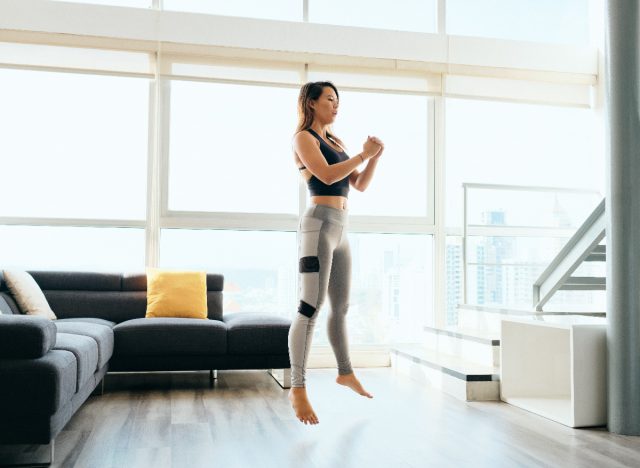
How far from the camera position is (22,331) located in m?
2.27

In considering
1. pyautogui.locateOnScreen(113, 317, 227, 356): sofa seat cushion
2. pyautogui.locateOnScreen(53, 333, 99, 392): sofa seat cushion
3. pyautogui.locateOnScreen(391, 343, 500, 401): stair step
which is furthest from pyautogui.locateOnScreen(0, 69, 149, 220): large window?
pyautogui.locateOnScreen(391, 343, 500, 401): stair step

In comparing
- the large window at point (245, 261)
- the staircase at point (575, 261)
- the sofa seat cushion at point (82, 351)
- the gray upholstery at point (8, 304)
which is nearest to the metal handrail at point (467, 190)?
the staircase at point (575, 261)

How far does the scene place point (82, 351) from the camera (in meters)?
2.69

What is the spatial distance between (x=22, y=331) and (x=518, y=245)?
3.85m

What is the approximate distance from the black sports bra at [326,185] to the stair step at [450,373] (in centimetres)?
145

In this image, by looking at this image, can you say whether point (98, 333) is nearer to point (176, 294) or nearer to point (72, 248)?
point (176, 294)

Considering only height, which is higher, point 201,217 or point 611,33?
point 611,33

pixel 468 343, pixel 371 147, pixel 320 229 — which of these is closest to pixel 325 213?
pixel 320 229

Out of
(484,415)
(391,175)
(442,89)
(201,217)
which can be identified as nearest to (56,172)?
(201,217)

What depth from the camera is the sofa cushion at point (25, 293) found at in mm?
3801

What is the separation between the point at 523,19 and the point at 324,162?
12.6ft

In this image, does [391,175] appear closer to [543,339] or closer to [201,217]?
[201,217]

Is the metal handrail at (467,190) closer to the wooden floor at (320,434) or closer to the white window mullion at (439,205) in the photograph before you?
the white window mullion at (439,205)

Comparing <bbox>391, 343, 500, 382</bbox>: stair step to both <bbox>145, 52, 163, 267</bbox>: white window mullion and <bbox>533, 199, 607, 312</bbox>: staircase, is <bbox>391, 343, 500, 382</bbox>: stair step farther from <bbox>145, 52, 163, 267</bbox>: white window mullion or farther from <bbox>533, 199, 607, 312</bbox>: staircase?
<bbox>145, 52, 163, 267</bbox>: white window mullion
